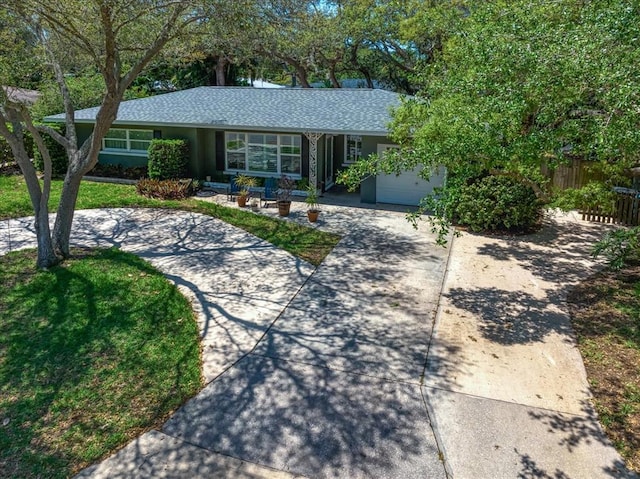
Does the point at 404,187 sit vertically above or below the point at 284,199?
above

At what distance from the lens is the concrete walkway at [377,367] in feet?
15.5

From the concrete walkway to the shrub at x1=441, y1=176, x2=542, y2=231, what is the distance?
4.13ft

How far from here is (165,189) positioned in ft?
51.2

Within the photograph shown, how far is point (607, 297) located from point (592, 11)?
480cm

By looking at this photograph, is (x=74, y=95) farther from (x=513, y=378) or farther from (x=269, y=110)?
(x=513, y=378)

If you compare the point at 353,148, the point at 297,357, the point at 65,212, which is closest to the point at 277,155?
the point at 353,148

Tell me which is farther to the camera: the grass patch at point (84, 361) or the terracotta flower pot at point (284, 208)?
the terracotta flower pot at point (284, 208)

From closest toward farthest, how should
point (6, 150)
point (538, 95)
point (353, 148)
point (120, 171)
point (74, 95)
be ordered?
point (538, 95) → point (353, 148) → point (120, 171) → point (6, 150) → point (74, 95)

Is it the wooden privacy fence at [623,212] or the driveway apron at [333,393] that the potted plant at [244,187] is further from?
the wooden privacy fence at [623,212]

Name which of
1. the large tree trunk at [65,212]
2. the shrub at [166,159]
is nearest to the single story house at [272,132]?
the shrub at [166,159]

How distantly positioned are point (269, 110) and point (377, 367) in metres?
12.6

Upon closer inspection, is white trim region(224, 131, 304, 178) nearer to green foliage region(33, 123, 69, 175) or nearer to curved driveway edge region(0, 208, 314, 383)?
curved driveway edge region(0, 208, 314, 383)

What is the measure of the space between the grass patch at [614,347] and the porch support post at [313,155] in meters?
8.84

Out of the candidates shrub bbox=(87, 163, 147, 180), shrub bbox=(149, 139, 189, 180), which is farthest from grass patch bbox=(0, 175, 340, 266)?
shrub bbox=(149, 139, 189, 180)
